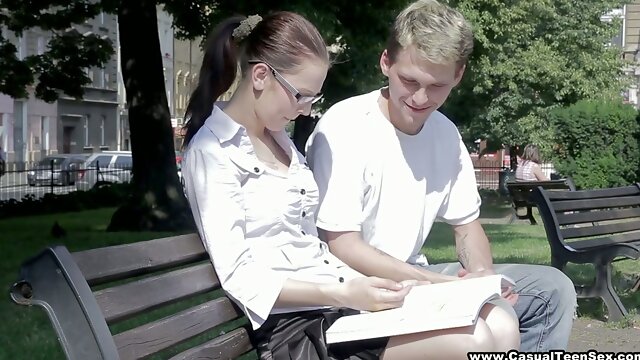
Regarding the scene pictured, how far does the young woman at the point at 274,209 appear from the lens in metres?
2.78

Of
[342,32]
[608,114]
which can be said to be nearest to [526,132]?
[608,114]

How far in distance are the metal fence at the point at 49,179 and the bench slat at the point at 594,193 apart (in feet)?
62.6

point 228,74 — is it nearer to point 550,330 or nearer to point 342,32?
point 550,330

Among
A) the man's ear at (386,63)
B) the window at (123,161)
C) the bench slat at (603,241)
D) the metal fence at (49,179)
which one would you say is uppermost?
the man's ear at (386,63)

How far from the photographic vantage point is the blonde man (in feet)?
10.7

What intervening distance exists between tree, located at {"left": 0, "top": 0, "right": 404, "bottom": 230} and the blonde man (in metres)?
7.49

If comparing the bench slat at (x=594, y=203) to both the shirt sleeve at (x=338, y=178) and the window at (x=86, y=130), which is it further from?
the window at (x=86, y=130)

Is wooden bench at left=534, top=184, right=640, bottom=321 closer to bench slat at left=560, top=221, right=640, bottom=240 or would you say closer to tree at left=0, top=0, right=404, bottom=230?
bench slat at left=560, top=221, right=640, bottom=240

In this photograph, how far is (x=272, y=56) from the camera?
3.00m

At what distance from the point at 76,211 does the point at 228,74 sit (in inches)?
864

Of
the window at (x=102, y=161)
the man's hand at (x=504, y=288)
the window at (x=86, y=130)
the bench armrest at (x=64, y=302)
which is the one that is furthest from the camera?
the window at (x=86, y=130)

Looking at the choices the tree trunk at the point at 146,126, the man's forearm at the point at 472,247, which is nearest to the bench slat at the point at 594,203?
the man's forearm at the point at 472,247

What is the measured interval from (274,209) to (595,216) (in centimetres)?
490

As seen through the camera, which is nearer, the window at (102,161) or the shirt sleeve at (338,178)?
the shirt sleeve at (338,178)
